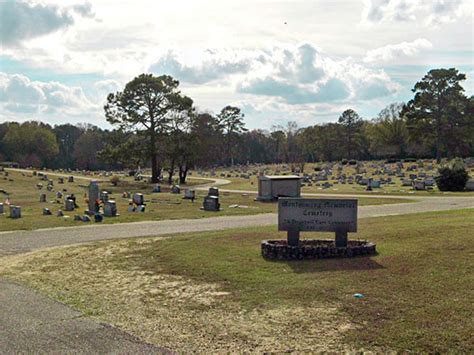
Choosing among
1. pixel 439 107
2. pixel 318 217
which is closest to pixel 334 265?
pixel 318 217

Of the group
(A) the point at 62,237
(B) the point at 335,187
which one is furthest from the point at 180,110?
(A) the point at 62,237

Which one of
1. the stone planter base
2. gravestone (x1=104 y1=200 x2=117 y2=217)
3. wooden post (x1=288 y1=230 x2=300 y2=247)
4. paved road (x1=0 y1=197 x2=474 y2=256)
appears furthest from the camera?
gravestone (x1=104 y1=200 x2=117 y2=217)

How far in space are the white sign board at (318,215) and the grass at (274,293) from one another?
0.93m

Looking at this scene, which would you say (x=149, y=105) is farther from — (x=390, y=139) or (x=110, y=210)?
(x=390, y=139)

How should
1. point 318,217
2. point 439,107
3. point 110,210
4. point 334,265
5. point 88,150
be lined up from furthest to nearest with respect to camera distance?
point 88,150
point 439,107
point 110,210
point 318,217
point 334,265

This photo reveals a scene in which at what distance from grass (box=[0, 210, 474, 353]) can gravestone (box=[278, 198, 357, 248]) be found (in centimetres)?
88

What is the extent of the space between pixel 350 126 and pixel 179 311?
363 feet

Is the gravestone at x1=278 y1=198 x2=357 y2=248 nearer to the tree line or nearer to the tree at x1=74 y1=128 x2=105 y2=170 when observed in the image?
the tree line

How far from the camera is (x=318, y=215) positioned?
12.1m

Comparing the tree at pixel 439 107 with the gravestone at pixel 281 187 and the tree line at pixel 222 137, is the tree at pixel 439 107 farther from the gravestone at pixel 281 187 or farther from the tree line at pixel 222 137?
the gravestone at pixel 281 187

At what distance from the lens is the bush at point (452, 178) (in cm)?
3809

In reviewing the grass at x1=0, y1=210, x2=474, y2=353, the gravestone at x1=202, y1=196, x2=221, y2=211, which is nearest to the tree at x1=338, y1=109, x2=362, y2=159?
the gravestone at x1=202, y1=196, x2=221, y2=211

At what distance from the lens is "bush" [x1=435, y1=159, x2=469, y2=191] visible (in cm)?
3809

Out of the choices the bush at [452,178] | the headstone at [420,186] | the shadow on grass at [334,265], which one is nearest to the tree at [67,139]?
the headstone at [420,186]
